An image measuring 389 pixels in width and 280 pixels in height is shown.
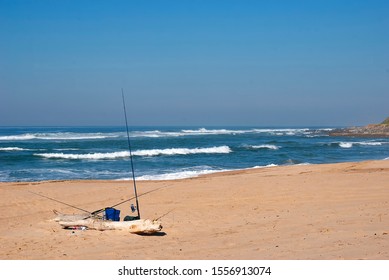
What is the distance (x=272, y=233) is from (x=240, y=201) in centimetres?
359

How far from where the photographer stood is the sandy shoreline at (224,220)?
6.43 meters

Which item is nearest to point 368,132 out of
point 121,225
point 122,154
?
point 122,154

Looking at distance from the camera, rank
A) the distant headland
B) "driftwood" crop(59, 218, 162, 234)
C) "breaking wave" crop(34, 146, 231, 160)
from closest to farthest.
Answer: "driftwood" crop(59, 218, 162, 234)
"breaking wave" crop(34, 146, 231, 160)
the distant headland

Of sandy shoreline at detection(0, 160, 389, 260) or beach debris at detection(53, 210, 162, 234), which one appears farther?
beach debris at detection(53, 210, 162, 234)

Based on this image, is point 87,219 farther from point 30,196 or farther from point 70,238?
point 30,196

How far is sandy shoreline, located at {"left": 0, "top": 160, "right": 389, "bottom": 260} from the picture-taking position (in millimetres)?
6426

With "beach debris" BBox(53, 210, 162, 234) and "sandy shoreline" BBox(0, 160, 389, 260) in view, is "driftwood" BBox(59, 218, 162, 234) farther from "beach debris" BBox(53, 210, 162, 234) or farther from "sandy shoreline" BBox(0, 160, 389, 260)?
"sandy shoreline" BBox(0, 160, 389, 260)

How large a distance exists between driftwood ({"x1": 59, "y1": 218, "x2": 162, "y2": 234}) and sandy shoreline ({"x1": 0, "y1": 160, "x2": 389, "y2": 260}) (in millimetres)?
145

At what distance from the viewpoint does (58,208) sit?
10836 mm

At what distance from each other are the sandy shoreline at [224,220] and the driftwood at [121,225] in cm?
14

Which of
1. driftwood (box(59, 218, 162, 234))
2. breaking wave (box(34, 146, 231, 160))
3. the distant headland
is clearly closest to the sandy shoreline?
driftwood (box(59, 218, 162, 234))

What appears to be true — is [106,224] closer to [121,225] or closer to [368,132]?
[121,225]

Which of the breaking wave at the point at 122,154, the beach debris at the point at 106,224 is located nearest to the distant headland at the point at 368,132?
the breaking wave at the point at 122,154

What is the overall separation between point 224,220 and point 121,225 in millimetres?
2151
